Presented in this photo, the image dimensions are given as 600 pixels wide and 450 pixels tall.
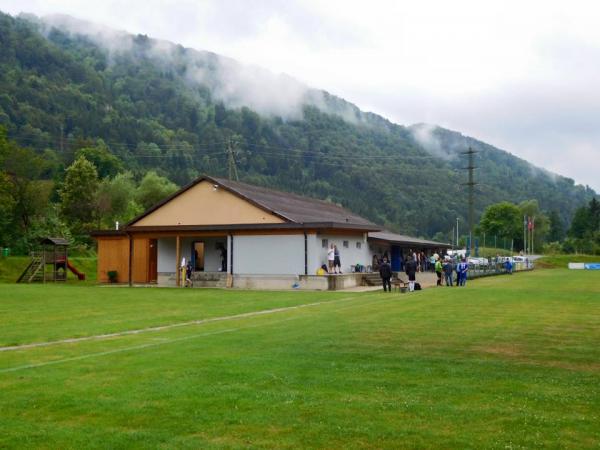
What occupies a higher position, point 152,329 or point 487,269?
point 487,269

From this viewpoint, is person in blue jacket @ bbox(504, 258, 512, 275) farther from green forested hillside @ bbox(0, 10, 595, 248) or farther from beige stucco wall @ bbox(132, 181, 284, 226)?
green forested hillside @ bbox(0, 10, 595, 248)

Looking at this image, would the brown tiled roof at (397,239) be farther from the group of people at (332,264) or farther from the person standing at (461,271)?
the person standing at (461,271)

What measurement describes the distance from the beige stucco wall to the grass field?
69.0 feet

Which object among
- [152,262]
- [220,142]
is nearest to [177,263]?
[152,262]

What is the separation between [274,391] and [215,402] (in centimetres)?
89

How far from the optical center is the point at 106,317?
1941 cm

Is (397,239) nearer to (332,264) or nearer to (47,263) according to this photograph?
(332,264)

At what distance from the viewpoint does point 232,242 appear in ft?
124

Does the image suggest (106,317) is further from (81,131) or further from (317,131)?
(317,131)

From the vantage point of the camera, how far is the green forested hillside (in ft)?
443

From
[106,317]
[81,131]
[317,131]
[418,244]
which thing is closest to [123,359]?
[106,317]

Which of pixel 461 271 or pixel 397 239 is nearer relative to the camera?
pixel 461 271

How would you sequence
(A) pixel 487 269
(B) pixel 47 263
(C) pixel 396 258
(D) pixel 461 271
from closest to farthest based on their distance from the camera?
(D) pixel 461 271 → (B) pixel 47 263 → (A) pixel 487 269 → (C) pixel 396 258

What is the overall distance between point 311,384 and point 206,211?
31412mm
